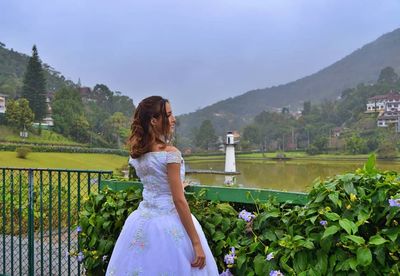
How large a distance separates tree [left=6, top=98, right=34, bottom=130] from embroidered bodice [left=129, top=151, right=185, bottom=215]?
25.5 metres

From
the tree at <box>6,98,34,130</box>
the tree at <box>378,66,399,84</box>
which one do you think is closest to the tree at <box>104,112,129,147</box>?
the tree at <box>6,98,34,130</box>

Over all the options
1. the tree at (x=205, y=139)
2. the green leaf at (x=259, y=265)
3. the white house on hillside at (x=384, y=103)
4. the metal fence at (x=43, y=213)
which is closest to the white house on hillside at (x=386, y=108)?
the white house on hillside at (x=384, y=103)

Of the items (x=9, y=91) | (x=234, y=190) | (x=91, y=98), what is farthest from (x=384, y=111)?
(x=234, y=190)

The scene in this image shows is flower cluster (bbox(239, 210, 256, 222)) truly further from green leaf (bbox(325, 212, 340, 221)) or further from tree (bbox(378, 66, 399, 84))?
tree (bbox(378, 66, 399, 84))

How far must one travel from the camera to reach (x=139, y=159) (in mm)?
1781

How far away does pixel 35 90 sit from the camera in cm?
2928

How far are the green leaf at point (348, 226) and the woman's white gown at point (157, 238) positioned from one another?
0.57 meters

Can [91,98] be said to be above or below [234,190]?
above

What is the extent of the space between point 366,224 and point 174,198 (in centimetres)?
72

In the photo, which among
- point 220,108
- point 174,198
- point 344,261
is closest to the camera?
point 344,261

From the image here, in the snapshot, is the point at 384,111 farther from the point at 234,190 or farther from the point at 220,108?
the point at 234,190

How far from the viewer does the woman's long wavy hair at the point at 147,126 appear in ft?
5.72

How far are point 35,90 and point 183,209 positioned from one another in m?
30.0

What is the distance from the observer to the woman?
170cm
